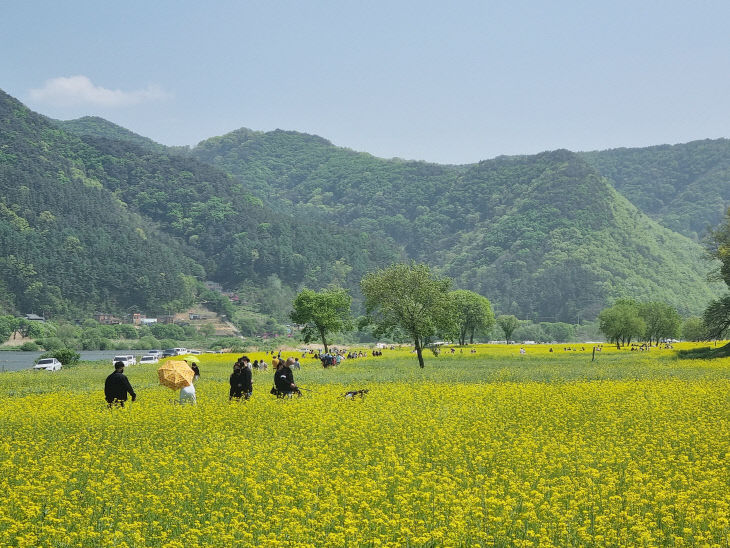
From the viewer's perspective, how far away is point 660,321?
365ft

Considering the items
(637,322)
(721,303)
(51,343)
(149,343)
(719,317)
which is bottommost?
(149,343)

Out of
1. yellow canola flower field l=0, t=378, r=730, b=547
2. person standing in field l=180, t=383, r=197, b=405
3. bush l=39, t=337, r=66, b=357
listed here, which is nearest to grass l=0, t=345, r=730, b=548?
yellow canola flower field l=0, t=378, r=730, b=547

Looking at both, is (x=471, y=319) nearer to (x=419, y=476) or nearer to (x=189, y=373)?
(x=189, y=373)

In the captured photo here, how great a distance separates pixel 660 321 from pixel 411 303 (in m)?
73.6

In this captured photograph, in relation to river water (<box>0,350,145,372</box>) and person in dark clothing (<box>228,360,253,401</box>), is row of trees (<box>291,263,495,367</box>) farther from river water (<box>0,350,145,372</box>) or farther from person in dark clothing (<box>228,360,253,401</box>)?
river water (<box>0,350,145,372</box>)

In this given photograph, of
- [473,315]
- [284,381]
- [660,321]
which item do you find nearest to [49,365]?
[284,381]

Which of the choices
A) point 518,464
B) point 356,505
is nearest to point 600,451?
point 518,464

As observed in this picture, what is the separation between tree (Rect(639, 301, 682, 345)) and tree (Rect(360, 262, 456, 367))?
69.2 metres

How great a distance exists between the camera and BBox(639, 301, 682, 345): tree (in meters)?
111

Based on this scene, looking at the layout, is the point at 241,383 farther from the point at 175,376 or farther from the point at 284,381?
the point at 175,376

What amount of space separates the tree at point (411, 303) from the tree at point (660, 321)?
2725 inches

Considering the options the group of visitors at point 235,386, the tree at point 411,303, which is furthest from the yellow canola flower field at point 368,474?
the tree at point 411,303

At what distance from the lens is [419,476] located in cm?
1114

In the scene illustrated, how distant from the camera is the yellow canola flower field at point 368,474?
9.20 metres
